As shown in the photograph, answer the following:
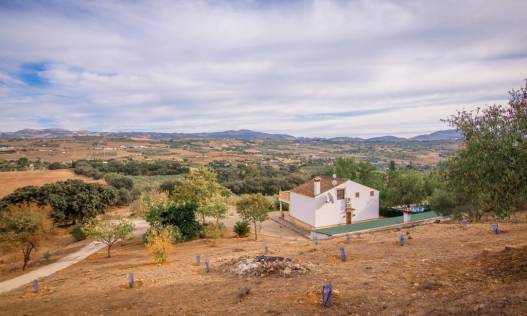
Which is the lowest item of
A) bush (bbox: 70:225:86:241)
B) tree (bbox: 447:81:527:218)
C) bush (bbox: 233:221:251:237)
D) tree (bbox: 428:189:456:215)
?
bush (bbox: 70:225:86:241)

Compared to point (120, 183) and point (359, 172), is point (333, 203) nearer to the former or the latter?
point (359, 172)

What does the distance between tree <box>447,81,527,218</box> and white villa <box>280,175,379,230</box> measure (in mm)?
21546

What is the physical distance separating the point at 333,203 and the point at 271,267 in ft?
67.0

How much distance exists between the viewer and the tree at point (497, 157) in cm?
817

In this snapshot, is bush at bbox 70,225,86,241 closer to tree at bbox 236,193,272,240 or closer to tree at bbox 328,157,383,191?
tree at bbox 236,193,272,240

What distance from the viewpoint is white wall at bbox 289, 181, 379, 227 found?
31219mm

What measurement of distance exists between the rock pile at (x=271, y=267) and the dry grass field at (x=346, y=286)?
1.09ft

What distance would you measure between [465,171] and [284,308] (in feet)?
21.7

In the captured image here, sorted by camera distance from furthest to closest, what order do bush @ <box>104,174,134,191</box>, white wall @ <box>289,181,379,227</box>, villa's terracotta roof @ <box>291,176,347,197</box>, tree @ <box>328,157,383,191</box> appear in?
bush @ <box>104,174,134,191</box> < tree @ <box>328,157,383,191</box> < villa's terracotta roof @ <box>291,176,347,197</box> < white wall @ <box>289,181,379,227</box>

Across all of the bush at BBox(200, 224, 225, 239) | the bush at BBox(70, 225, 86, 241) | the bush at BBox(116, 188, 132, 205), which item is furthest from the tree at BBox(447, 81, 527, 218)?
the bush at BBox(116, 188, 132, 205)

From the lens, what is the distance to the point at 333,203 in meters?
31.8

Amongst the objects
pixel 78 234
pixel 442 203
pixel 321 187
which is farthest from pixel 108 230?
pixel 442 203

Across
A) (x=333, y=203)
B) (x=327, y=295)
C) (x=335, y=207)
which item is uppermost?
(x=327, y=295)

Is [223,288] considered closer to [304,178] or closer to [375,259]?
[375,259]
